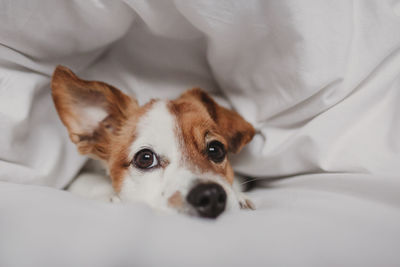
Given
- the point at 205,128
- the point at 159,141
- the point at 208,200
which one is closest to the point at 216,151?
the point at 205,128

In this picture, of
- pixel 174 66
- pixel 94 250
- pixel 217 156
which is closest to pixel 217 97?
pixel 174 66

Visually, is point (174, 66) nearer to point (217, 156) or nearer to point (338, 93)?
point (217, 156)

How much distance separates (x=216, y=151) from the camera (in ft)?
3.78

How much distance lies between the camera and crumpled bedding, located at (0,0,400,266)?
25.6 inches

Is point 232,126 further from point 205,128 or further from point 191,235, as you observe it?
point 191,235

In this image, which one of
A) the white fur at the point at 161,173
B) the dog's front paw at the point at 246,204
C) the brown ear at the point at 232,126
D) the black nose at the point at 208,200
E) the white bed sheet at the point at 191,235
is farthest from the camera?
the brown ear at the point at 232,126

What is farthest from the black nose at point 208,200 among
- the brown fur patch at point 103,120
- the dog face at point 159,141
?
the brown fur patch at point 103,120

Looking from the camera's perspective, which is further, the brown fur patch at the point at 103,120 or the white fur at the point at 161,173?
the brown fur patch at the point at 103,120

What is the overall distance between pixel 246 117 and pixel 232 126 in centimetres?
12

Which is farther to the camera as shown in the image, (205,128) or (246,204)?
(205,128)

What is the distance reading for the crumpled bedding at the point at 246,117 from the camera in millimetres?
649

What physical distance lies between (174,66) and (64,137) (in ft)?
2.09

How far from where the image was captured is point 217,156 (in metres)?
1.15

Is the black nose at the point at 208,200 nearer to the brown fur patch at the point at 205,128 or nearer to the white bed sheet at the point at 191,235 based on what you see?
the white bed sheet at the point at 191,235
